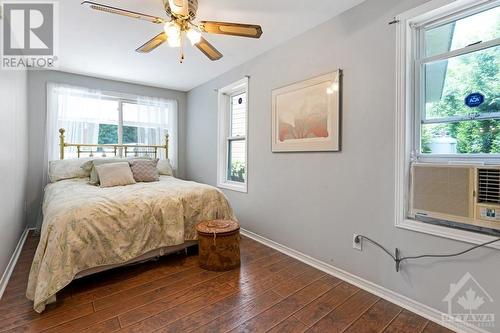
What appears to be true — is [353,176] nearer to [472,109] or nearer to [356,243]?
[356,243]

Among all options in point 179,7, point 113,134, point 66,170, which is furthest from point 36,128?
point 179,7

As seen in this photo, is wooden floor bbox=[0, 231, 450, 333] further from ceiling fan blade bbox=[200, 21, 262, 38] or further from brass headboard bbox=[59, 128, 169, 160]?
ceiling fan blade bbox=[200, 21, 262, 38]

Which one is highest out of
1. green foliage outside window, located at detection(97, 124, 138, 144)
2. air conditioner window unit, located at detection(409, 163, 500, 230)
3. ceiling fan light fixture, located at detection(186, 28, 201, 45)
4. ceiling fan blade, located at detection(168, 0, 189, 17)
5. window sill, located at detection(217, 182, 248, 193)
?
ceiling fan blade, located at detection(168, 0, 189, 17)

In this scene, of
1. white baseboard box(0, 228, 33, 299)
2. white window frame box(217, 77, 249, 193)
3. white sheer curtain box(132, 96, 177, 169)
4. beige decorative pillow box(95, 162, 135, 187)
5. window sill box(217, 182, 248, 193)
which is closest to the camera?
white baseboard box(0, 228, 33, 299)

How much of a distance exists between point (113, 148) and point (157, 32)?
2232mm

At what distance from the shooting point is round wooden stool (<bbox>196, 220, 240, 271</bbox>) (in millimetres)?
2279

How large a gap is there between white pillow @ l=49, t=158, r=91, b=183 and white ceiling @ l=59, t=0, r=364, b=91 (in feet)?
4.37

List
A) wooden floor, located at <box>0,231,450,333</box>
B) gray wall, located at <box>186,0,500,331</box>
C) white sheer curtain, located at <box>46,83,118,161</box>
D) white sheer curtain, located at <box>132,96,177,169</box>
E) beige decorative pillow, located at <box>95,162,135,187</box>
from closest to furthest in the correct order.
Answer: wooden floor, located at <box>0,231,450,333</box> < gray wall, located at <box>186,0,500,331</box> < beige decorative pillow, located at <box>95,162,135,187</box> < white sheer curtain, located at <box>46,83,118,161</box> < white sheer curtain, located at <box>132,96,177,169</box>

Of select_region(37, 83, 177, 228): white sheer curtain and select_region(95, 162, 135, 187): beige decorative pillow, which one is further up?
select_region(37, 83, 177, 228): white sheer curtain

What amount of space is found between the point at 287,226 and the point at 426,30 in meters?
2.08

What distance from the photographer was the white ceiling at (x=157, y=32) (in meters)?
2.09

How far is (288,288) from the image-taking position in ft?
6.58

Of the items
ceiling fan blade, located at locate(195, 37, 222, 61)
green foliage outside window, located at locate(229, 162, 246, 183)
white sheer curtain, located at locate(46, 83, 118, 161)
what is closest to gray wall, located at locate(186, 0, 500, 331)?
green foliage outside window, located at locate(229, 162, 246, 183)

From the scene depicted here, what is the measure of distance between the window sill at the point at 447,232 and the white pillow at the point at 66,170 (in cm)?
372
